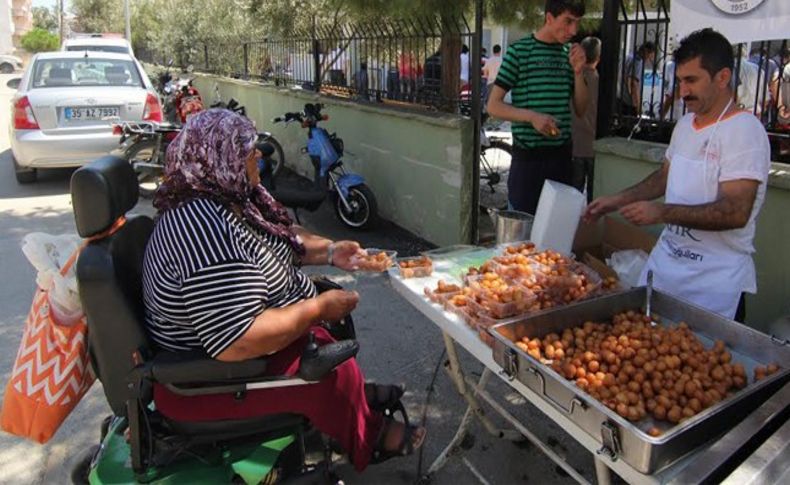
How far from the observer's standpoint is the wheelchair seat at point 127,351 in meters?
2.01

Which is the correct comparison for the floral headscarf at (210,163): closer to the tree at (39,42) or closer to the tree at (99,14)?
the tree at (99,14)

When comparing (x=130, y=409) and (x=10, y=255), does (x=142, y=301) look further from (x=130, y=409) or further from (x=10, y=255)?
(x=10, y=255)

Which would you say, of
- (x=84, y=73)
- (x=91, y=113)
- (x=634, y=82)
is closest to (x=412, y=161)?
(x=634, y=82)

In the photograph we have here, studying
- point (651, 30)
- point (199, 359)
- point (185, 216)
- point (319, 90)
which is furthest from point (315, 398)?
point (319, 90)

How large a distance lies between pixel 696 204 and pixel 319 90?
6.40 m

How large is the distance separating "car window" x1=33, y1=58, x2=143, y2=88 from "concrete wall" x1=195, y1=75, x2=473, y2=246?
8.75 feet

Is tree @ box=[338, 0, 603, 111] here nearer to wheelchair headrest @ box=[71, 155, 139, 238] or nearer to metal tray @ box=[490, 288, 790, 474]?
metal tray @ box=[490, 288, 790, 474]

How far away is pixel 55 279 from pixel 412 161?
408 centimetres

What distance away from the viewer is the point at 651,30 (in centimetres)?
381

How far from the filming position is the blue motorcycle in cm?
620

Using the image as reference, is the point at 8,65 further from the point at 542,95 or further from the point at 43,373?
the point at 43,373

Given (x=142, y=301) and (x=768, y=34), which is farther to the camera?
(x=768, y=34)

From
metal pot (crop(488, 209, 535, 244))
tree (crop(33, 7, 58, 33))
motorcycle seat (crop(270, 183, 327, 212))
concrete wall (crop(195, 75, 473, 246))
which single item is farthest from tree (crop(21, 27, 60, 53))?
metal pot (crop(488, 209, 535, 244))

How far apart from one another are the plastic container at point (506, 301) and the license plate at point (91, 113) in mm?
7144
